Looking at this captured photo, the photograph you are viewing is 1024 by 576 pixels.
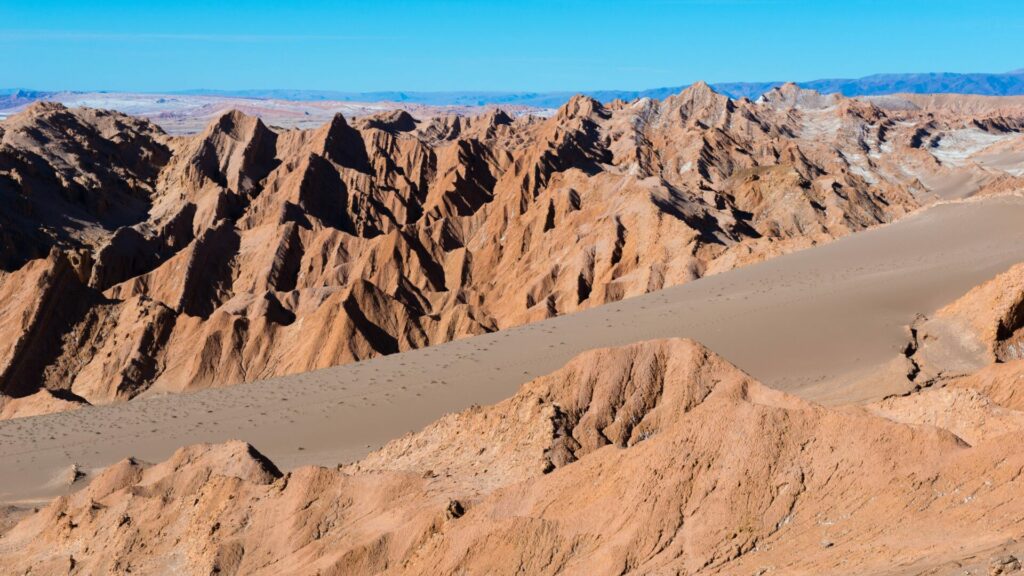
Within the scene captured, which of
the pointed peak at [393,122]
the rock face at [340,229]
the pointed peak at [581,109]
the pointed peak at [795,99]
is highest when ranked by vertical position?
the pointed peak at [795,99]

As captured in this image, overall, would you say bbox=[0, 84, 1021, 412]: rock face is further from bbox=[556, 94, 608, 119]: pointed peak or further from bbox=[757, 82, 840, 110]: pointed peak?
bbox=[757, 82, 840, 110]: pointed peak

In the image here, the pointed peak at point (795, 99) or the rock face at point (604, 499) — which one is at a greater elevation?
the pointed peak at point (795, 99)

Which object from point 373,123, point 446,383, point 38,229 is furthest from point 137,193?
point 446,383

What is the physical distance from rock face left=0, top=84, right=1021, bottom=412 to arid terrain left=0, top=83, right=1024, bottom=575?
0.78 feet

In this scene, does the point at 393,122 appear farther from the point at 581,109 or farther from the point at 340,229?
the point at 340,229

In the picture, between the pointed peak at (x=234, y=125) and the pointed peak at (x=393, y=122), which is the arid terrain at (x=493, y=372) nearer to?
the pointed peak at (x=234, y=125)

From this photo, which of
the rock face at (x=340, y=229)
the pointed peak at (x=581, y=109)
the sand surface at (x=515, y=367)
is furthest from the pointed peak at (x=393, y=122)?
the sand surface at (x=515, y=367)

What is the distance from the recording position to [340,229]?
71.4 m

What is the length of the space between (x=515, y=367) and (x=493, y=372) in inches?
27.8

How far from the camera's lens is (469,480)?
50.2 ft

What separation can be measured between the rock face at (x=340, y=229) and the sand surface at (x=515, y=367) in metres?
11.2

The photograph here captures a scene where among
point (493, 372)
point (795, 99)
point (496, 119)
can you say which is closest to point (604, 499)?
point (493, 372)

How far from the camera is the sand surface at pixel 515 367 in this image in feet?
78.7

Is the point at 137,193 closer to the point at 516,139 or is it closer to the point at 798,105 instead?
the point at 516,139
